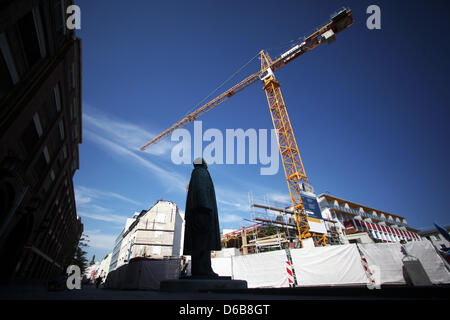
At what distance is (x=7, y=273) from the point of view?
1074 centimetres

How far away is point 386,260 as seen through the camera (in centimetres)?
746

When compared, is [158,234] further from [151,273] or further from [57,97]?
[57,97]

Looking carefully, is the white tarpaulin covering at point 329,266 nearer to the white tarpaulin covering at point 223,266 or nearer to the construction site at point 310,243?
the construction site at point 310,243

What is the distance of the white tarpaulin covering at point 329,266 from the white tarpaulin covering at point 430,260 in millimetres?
1871

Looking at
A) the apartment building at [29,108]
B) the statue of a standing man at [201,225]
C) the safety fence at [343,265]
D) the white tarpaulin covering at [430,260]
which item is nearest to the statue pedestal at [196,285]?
the statue of a standing man at [201,225]

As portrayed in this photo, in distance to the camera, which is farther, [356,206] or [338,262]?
[356,206]

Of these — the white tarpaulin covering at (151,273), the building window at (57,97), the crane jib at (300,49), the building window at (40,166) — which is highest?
the crane jib at (300,49)

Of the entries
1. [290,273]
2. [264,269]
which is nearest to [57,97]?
[264,269]

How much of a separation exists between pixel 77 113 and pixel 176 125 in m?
28.6

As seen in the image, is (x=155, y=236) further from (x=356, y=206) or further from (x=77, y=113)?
(x=356, y=206)

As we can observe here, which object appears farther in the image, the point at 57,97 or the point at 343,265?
the point at 57,97

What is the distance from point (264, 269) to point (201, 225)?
23.9 feet

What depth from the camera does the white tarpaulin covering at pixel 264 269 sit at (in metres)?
9.09
